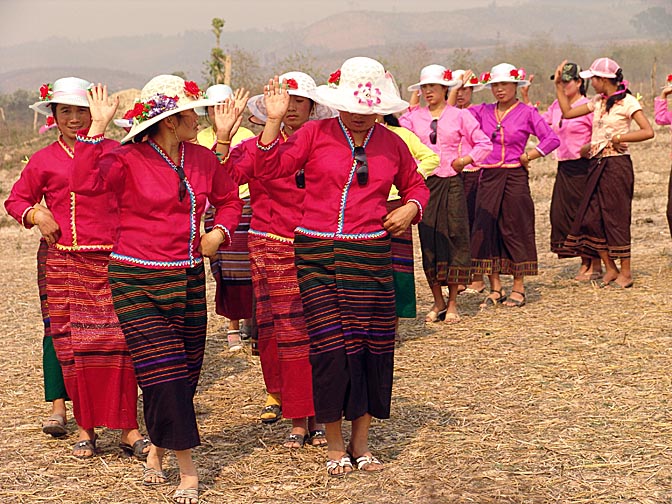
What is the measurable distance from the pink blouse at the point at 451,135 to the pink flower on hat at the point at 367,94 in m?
3.67

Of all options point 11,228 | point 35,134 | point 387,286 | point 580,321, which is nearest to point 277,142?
point 387,286

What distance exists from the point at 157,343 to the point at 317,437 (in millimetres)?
1440

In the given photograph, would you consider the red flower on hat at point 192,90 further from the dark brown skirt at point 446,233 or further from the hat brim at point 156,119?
the dark brown skirt at point 446,233

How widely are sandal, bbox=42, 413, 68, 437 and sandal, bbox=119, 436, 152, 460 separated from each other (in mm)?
585

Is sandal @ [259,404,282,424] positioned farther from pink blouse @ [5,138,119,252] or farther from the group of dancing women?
pink blouse @ [5,138,119,252]

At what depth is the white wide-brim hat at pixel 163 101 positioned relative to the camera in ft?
16.0

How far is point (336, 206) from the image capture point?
5.25 meters

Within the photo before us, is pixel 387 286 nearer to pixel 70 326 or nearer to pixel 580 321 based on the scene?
pixel 70 326

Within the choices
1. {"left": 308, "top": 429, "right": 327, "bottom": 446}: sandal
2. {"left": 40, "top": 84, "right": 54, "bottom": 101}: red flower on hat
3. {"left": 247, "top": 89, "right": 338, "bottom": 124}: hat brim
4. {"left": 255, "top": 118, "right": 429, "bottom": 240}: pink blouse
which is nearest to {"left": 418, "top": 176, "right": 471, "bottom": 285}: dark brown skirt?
{"left": 247, "top": 89, "right": 338, "bottom": 124}: hat brim

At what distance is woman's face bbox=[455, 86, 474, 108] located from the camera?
979 centimetres

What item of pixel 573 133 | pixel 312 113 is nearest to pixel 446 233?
pixel 573 133

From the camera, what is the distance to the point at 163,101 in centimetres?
494

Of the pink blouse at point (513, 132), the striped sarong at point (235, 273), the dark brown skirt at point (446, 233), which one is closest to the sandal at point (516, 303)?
the dark brown skirt at point (446, 233)

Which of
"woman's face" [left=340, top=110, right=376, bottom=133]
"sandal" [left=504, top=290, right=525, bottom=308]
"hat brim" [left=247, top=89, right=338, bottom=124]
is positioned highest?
"hat brim" [left=247, top=89, right=338, bottom=124]
